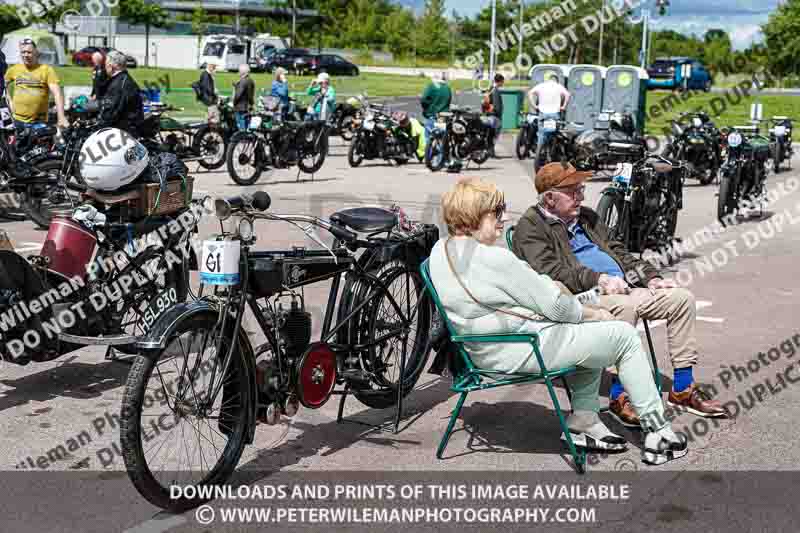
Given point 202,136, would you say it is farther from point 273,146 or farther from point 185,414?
point 185,414

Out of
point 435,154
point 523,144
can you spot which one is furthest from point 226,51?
point 435,154

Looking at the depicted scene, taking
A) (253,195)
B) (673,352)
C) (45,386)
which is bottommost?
(45,386)

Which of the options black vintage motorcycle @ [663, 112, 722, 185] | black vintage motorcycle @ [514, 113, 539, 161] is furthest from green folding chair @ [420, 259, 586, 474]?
black vintage motorcycle @ [514, 113, 539, 161]

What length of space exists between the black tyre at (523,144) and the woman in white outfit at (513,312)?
58.3 feet

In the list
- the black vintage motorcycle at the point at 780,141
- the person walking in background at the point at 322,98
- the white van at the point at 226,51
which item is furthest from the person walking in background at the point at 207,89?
the white van at the point at 226,51

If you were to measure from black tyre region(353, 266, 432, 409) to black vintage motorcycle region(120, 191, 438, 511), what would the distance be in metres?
0.02

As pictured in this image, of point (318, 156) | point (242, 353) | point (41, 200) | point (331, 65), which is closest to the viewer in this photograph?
point (242, 353)

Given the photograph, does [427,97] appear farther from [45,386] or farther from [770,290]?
[45,386]

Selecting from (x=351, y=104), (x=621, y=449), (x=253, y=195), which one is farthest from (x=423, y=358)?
(x=351, y=104)

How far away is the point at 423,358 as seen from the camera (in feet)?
19.9

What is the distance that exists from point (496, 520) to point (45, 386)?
10.0ft

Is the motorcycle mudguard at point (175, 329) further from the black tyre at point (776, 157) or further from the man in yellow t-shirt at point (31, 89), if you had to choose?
the black tyre at point (776, 157)

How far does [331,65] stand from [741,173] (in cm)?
4890

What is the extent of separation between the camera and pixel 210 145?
18.0m
